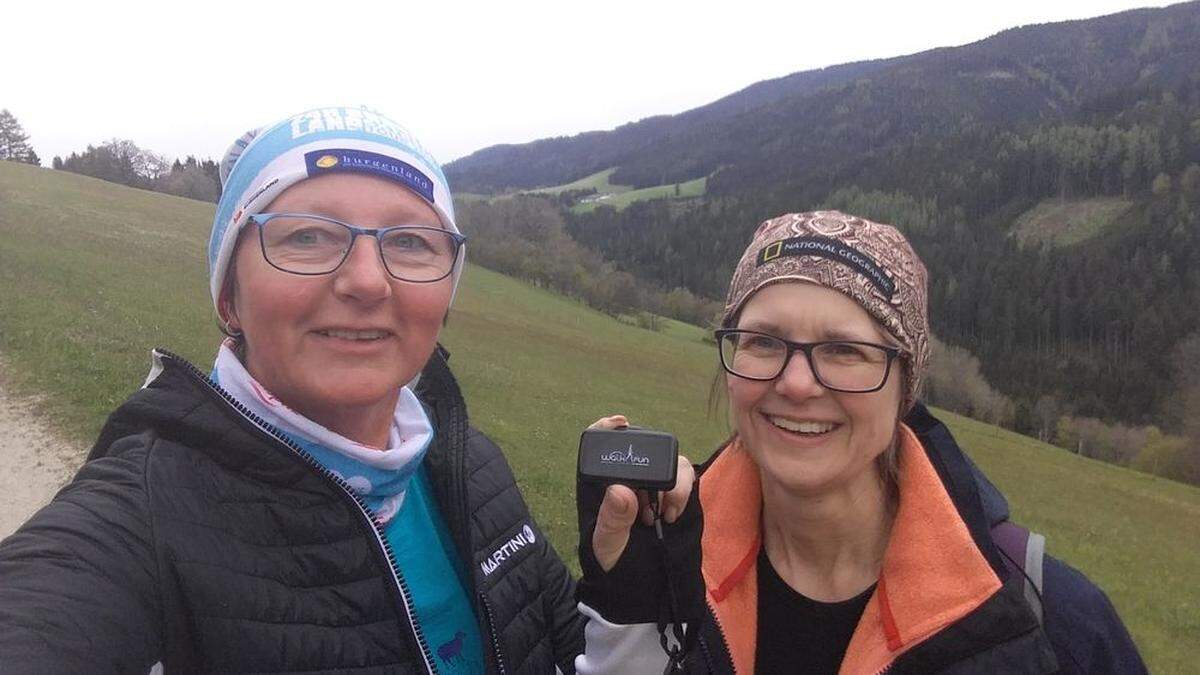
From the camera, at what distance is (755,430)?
2326 millimetres

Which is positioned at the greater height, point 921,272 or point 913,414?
point 921,272

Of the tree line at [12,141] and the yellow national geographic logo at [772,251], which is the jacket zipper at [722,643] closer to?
the yellow national geographic logo at [772,251]

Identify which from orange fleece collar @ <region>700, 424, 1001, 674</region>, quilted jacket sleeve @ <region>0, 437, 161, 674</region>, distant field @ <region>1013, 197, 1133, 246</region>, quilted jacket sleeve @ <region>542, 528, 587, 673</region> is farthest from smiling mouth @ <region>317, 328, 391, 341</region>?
distant field @ <region>1013, 197, 1133, 246</region>

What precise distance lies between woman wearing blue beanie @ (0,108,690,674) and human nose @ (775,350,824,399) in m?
1.01

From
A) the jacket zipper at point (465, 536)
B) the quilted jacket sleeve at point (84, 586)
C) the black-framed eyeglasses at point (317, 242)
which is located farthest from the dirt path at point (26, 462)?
the black-framed eyeglasses at point (317, 242)

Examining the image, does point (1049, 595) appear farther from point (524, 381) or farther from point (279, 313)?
point (524, 381)

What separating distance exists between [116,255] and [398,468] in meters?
29.2

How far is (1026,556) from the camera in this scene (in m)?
2.06

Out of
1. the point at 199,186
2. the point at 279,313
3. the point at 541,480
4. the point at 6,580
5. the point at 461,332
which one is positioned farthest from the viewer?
the point at 199,186

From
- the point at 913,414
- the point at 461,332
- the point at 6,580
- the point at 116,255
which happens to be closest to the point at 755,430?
the point at 913,414

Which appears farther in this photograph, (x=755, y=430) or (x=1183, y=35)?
(x=1183, y=35)

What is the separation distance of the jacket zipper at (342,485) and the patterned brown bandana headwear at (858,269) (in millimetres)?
1318

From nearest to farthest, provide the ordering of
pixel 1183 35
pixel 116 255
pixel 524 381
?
1. pixel 524 381
2. pixel 116 255
3. pixel 1183 35

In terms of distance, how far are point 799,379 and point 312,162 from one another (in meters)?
1.47
